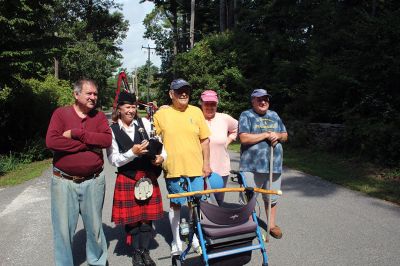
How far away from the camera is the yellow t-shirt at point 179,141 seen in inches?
157

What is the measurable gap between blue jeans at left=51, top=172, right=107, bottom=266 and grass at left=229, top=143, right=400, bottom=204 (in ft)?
16.9

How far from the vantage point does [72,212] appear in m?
3.59

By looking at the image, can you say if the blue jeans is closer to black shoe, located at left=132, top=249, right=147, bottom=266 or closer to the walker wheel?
black shoe, located at left=132, top=249, right=147, bottom=266

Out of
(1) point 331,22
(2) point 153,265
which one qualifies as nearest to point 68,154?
(2) point 153,265

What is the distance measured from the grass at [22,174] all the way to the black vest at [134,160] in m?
6.74

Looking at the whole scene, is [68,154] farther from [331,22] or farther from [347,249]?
[331,22]

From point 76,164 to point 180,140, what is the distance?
1.10 meters

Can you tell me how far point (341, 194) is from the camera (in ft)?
23.0

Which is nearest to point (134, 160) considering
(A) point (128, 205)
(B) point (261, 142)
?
(A) point (128, 205)

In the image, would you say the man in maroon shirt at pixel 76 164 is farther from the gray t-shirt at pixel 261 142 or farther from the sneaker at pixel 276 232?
the sneaker at pixel 276 232

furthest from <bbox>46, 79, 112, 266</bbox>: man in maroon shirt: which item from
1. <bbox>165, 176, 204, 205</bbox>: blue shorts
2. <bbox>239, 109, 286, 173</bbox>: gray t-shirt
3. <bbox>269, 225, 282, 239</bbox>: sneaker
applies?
<bbox>269, 225, 282, 239</bbox>: sneaker

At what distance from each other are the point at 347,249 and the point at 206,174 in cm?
192

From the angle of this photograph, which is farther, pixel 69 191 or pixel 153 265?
pixel 153 265

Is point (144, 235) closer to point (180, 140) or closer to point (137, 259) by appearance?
point (137, 259)
